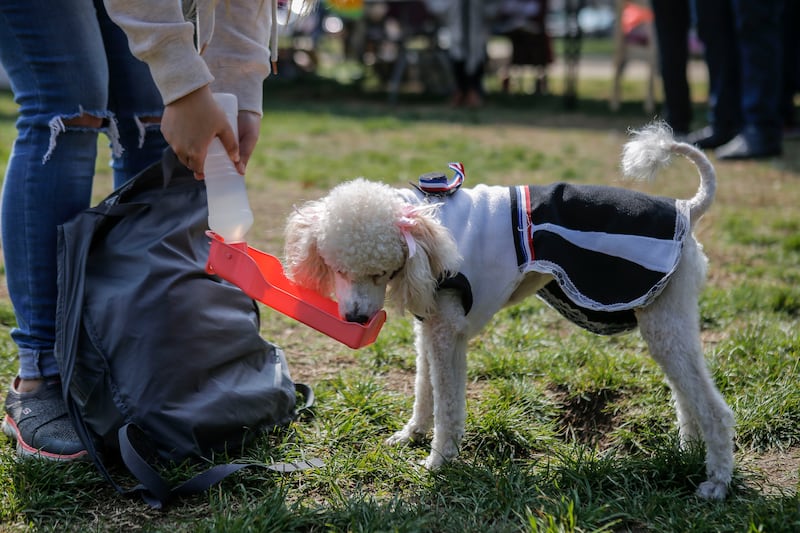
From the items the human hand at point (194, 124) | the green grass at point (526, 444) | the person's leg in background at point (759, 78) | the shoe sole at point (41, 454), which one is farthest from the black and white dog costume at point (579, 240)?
the person's leg in background at point (759, 78)

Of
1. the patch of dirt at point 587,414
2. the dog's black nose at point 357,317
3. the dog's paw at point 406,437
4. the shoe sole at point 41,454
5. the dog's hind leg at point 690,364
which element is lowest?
the patch of dirt at point 587,414

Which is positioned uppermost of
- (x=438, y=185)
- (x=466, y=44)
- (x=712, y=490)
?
(x=438, y=185)

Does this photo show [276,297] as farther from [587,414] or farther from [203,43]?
[587,414]

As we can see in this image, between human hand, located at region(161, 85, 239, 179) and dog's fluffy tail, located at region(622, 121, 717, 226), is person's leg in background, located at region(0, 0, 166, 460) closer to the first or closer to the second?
human hand, located at region(161, 85, 239, 179)

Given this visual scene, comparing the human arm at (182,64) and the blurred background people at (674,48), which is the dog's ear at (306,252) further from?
the blurred background people at (674,48)

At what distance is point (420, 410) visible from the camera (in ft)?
7.96

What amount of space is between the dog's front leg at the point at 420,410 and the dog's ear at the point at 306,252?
366mm

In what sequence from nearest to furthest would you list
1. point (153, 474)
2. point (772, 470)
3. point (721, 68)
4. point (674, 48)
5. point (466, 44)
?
1. point (153, 474)
2. point (772, 470)
3. point (721, 68)
4. point (674, 48)
5. point (466, 44)

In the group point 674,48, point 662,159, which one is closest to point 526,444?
point 662,159

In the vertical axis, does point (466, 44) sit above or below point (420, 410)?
below

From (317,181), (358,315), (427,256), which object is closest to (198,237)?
(358,315)

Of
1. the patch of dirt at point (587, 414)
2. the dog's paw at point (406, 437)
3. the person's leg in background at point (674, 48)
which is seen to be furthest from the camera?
the person's leg in background at point (674, 48)

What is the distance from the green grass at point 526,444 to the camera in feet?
6.40

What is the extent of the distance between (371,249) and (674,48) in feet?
Result: 17.8
